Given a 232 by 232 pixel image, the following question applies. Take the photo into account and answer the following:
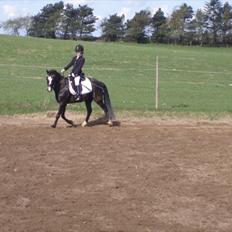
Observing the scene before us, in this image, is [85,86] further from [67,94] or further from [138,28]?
[138,28]

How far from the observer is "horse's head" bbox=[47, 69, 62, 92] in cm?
1295

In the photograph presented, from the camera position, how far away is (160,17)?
351 ft

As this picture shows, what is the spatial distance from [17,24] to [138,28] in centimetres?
2431

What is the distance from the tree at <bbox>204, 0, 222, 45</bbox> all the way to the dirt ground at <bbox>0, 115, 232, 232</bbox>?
90760 millimetres

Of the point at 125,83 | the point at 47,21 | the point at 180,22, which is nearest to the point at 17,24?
the point at 47,21

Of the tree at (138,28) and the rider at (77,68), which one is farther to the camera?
the tree at (138,28)

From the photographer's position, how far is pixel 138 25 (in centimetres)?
10269

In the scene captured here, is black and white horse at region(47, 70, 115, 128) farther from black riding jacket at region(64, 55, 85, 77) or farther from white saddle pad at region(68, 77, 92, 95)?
black riding jacket at region(64, 55, 85, 77)

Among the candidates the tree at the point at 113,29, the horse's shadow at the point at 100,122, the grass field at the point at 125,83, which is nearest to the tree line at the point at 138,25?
the tree at the point at 113,29

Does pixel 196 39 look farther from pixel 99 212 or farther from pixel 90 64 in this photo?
→ pixel 99 212

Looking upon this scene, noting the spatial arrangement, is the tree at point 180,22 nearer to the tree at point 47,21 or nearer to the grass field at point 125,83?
the tree at point 47,21

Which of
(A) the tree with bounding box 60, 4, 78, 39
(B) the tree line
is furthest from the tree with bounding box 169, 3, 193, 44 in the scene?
(A) the tree with bounding box 60, 4, 78, 39

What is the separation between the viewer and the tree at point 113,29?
338ft

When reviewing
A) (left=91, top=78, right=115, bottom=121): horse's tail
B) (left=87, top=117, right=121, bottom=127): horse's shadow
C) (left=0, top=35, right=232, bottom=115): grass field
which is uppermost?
(left=91, top=78, right=115, bottom=121): horse's tail
